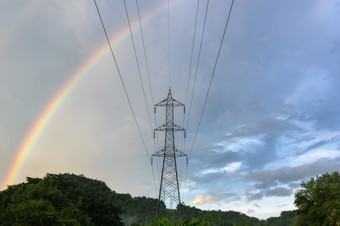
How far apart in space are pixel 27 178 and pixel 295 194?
5220 cm

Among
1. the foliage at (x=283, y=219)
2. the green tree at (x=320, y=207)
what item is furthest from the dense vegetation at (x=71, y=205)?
the foliage at (x=283, y=219)

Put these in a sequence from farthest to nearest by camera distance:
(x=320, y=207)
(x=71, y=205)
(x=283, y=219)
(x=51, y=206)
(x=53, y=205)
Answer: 1. (x=283, y=219)
2. (x=320, y=207)
3. (x=71, y=205)
4. (x=53, y=205)
5. (x=51, y=206)

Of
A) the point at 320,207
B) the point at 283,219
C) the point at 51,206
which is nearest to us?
the point at 51,206

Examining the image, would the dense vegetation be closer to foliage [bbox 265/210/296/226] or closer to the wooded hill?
the wooded hill

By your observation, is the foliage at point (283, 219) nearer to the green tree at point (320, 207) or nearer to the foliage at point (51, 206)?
the green tree at point (320, 207)

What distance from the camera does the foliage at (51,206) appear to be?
99.9 feet

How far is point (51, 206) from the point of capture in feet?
105

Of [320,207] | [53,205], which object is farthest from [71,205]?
[320,207]

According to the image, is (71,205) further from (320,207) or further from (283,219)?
(283,219)

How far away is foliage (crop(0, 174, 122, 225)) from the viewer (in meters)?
30.5

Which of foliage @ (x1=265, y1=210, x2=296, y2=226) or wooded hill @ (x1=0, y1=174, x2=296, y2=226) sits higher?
foliage @ (x1=265, y1=210, x2=296, y2=226)

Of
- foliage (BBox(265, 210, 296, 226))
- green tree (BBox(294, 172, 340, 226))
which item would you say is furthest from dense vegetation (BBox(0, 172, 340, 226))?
foliage (BBox(265, 210, 296, 226))

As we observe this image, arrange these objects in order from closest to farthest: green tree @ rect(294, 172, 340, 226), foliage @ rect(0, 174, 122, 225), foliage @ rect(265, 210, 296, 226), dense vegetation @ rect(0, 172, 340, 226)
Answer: foliage @ rect(0, 174, 122, 225), dense vegetation @ rect(0, 172, 340, 226), green tree @ rect(294, 172, 340, 226), foliage @ rect(265, 210, 296, 226)

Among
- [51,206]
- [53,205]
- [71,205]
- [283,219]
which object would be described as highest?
[283,219]
